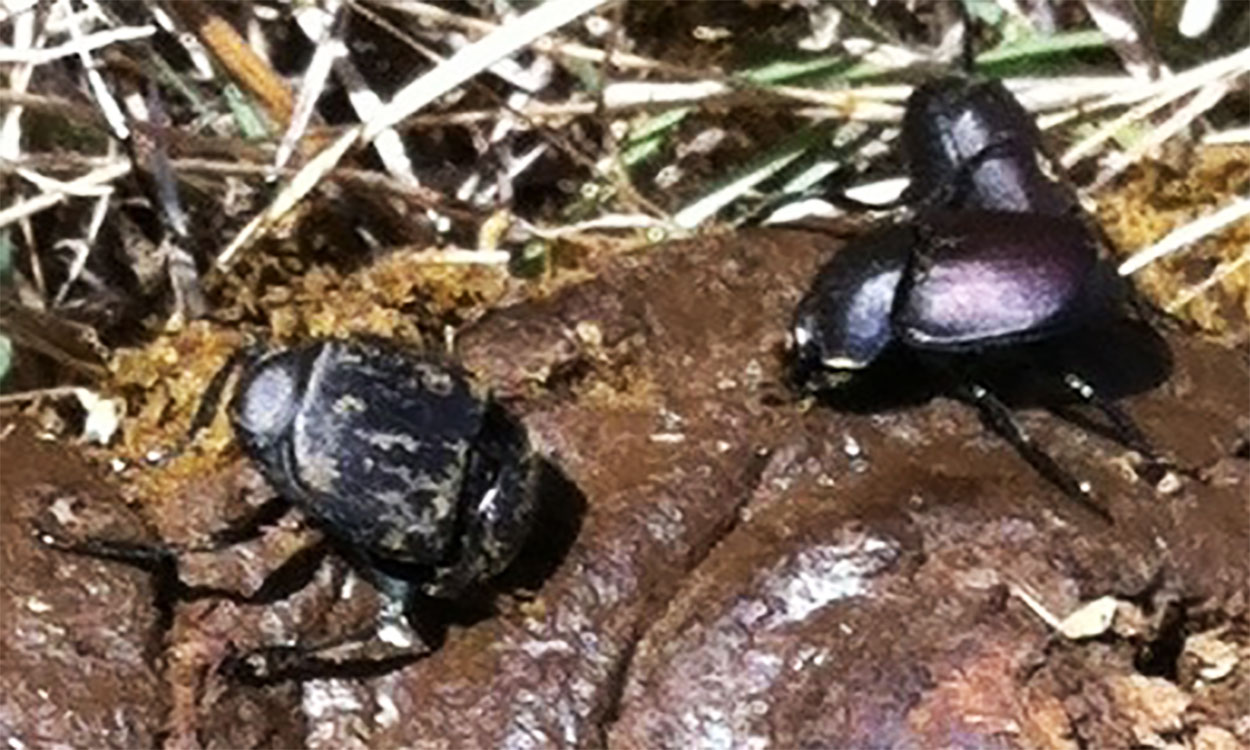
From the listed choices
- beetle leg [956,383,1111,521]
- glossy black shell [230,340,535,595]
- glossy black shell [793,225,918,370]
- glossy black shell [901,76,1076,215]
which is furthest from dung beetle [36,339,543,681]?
glossy black shell [901,76,1076,215]

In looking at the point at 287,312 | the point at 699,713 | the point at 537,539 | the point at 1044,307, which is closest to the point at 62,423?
the point at 287,312

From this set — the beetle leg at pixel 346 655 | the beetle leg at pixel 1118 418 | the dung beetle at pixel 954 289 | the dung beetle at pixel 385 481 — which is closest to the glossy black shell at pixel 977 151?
the dung beetle at pixel 954 289

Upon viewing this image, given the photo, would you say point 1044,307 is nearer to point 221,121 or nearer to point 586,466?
point 586,466

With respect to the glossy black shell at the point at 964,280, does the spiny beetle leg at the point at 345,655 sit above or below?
below

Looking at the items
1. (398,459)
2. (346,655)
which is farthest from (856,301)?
(346,655)

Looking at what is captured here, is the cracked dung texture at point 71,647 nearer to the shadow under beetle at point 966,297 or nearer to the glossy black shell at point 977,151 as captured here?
the shadow under beetle at point 966,297

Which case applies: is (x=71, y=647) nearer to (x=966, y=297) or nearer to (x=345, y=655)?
(x=345, y=655)

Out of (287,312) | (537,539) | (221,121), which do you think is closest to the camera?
(537,539)
